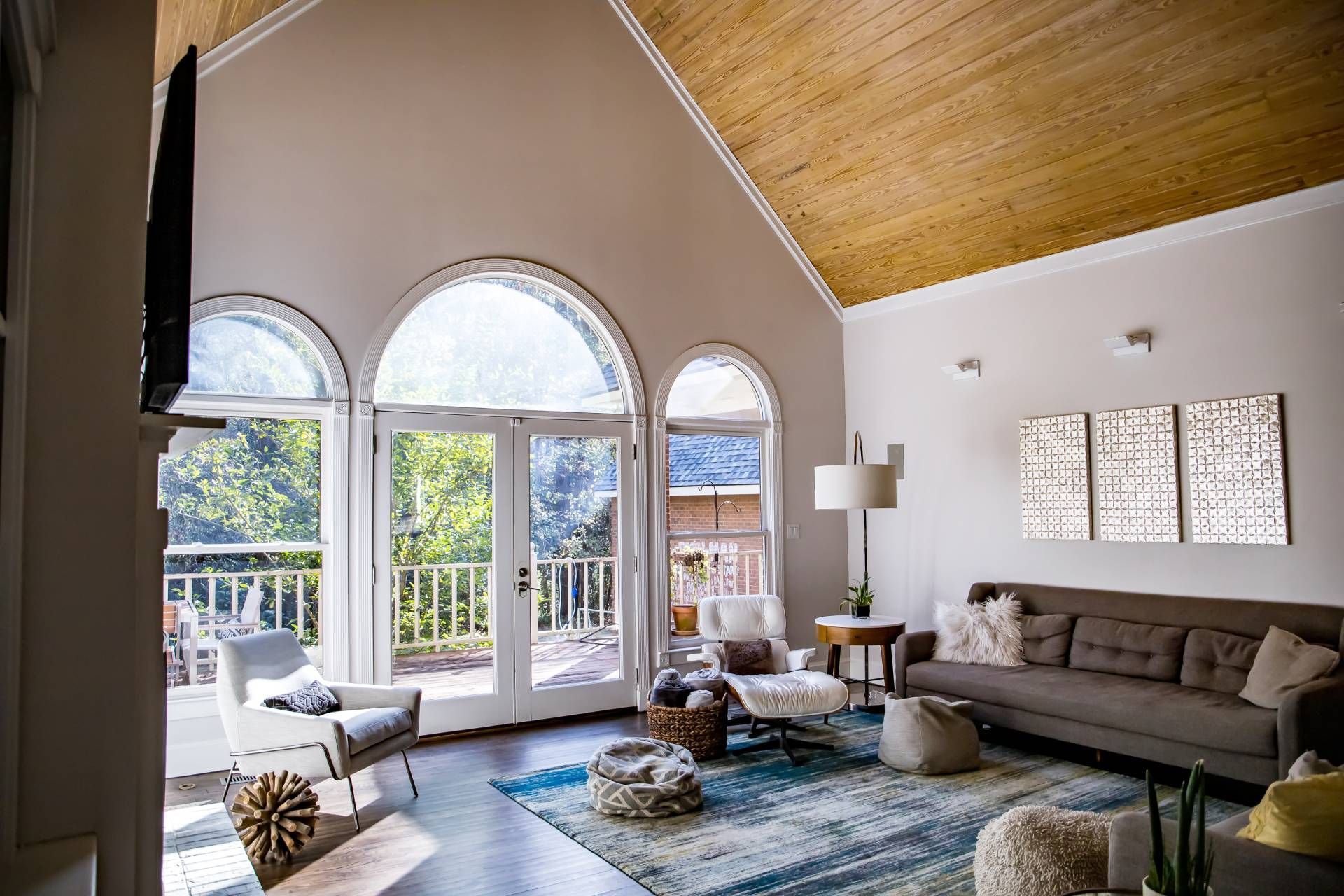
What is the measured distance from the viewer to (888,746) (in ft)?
15.8

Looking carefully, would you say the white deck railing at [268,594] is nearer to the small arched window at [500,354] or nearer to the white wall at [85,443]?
the small arched window at [500,354]

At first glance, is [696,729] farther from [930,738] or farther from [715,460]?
[715,460]

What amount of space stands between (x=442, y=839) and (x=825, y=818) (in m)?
1.69

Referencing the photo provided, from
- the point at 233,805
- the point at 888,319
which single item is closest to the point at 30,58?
the point at 233,805

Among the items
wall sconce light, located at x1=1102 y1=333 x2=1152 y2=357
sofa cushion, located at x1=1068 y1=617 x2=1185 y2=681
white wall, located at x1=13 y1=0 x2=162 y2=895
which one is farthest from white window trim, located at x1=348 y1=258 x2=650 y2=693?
white wall, located at x1=13 y1=0 x2=162 y2=895

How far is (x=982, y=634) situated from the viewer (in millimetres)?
5668

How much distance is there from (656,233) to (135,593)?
5.28 meters

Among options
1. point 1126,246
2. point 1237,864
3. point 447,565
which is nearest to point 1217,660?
point 1126,246

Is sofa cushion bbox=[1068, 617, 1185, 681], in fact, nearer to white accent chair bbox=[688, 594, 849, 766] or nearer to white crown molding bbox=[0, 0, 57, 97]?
white accent chair bbox=[688, 594, 849, 766]

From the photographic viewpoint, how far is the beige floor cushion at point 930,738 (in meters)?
4.67

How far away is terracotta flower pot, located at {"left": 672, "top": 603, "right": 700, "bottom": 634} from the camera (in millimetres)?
6547

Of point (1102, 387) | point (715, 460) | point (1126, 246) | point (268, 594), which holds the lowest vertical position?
point (268, 594)

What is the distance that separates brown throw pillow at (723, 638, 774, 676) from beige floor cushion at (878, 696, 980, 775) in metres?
1.05

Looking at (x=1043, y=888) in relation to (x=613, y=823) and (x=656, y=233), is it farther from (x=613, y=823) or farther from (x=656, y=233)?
(x=656, y=233)
